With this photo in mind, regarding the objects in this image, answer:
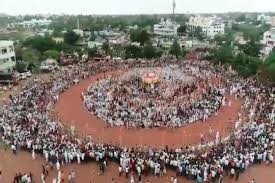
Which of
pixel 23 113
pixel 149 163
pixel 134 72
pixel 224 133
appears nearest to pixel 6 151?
pixel 23 113

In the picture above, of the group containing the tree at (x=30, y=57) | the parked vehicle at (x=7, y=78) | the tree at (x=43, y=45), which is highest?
the tree at (x=43, y=45)

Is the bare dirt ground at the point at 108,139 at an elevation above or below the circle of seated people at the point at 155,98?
below

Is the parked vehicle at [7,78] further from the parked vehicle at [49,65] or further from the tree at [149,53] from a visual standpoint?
the tree at [149,53]

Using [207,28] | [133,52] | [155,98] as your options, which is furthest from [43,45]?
[207,28]

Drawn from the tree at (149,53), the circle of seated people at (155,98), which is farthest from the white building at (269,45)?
the circle of seated people at (155,98)

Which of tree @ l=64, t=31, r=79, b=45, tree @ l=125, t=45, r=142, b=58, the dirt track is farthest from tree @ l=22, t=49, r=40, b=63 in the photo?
the dirt track

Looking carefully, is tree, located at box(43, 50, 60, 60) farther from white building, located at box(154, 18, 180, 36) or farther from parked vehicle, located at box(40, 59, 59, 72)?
white building, located at box(154, 18, 180, 36)
